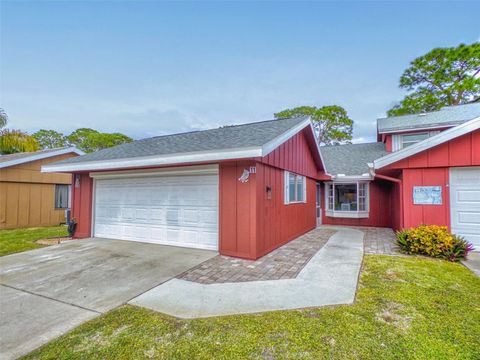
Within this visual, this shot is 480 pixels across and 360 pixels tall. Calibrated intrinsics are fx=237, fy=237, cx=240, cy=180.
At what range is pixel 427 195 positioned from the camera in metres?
6.89

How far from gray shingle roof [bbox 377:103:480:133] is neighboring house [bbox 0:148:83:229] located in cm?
1665

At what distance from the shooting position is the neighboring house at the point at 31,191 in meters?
10.4

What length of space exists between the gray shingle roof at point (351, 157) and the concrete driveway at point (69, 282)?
8705mm

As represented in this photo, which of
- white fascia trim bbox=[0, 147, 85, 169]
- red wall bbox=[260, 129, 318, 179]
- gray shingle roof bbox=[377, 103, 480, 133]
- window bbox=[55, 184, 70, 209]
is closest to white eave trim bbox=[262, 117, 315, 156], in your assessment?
red wall bbox=[260, 129, 318, 179]

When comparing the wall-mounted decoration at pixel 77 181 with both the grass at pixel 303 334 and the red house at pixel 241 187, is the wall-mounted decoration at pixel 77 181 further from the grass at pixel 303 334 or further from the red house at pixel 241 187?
the grass at pixel 303 334

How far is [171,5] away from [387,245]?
36.4 ft

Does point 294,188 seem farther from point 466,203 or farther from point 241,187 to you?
point 466,203

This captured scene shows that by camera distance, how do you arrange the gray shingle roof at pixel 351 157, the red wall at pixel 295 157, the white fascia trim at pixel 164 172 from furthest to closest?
the gray shingle roof at pixel 351 157 → the red wall at pixel 295 157 → the white fascia trim at pixel 164 172

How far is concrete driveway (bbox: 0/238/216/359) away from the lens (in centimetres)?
284

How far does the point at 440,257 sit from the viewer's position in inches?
226

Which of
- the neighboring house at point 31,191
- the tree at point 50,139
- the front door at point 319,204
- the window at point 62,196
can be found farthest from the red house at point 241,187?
the tree at point 50,139

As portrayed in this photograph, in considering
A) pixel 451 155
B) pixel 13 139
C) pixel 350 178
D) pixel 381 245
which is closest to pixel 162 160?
pixel 381 245

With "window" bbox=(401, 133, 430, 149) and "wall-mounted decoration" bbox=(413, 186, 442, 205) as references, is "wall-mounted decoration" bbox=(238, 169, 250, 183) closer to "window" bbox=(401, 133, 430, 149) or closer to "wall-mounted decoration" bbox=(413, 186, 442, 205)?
"wall-mounted decoration" bbox=(413, 186, 442, 205)

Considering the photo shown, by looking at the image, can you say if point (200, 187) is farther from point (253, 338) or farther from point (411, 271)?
point (411, 271)
